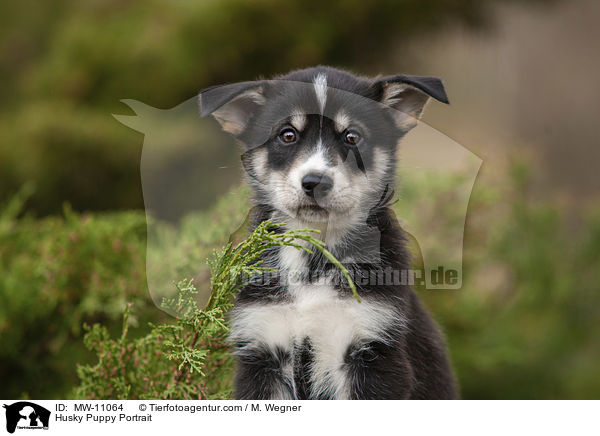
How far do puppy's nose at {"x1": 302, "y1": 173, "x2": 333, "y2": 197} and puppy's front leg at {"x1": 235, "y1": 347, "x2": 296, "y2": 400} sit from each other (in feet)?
1.30

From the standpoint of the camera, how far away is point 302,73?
5.45 ft

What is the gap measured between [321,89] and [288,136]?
0.47 ft

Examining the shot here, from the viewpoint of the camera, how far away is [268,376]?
1.66 m

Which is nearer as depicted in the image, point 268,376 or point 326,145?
point 326,145

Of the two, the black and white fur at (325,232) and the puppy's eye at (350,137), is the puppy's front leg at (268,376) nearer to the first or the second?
the black and white fur at (325,232)

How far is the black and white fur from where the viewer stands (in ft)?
5.01

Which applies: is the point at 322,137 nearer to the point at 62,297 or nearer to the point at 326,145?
the point at 326,145

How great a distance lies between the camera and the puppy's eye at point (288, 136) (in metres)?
1.54

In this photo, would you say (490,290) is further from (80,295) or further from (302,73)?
(302,73)

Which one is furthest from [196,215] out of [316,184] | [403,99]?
[403,99]
